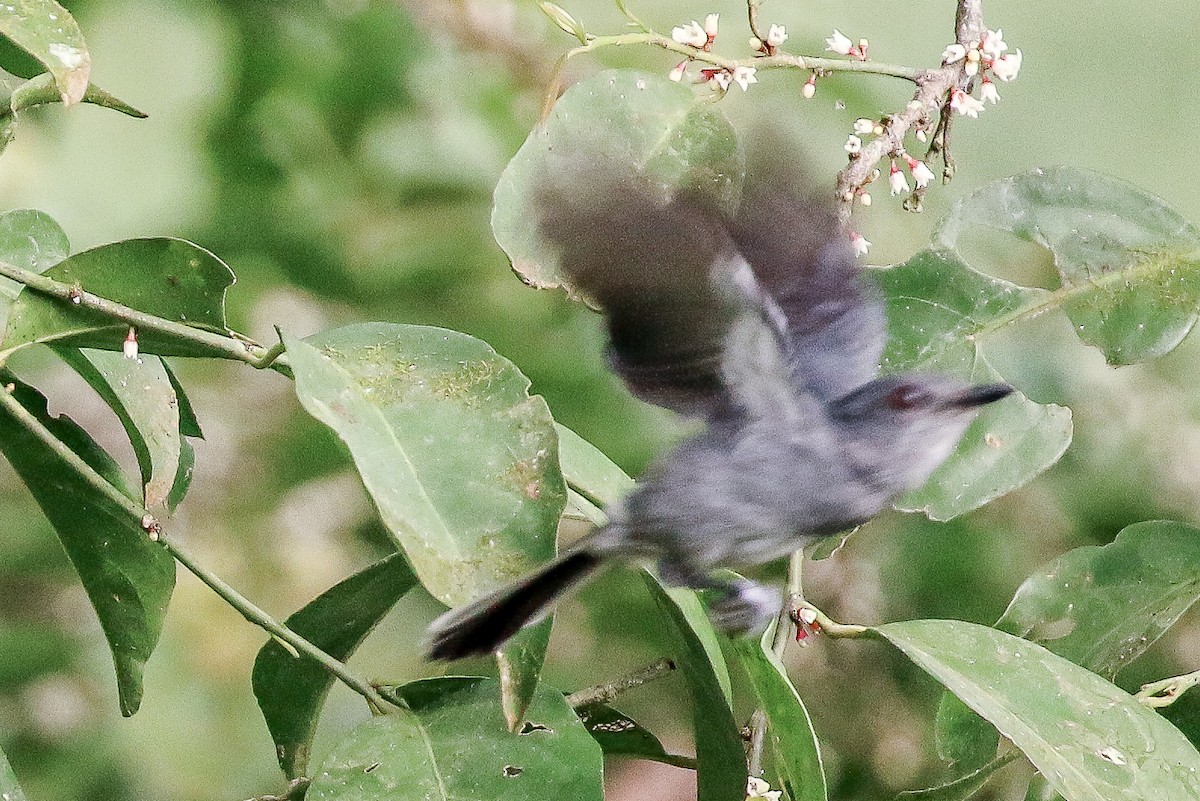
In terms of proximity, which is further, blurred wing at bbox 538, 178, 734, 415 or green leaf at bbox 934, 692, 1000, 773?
green leaf at bbox 934, 692, 1000, 773

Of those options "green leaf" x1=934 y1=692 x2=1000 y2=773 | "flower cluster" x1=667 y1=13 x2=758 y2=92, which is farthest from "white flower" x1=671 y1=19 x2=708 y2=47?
"green leaf" x1=934 y1=692 x2=1000 y2=773

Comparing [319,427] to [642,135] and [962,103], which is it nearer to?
[642,135]

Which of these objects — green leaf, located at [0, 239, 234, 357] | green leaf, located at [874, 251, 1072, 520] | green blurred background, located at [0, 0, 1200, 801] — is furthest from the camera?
green blurred background, located at [0, 0, 1200, 801]

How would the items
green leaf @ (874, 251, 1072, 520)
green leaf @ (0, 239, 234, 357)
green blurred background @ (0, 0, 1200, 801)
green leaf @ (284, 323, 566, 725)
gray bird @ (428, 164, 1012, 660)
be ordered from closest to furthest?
green leaf @ (284, 323, 566, 725) < green leaf @ (0, 239, 234, 357) < gray bird @ (428, 164, 1012, 660) < green leaf @ (874, 251, 1072, 520) < green blurred background @ (0, 0, 1200, 801)

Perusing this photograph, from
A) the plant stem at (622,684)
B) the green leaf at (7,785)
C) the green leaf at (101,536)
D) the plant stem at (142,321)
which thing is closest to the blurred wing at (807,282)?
the plant stem at (622,684)

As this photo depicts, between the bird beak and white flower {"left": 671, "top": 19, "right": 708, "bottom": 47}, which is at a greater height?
white flower {"left": 671, "top": 19, "right": 708, "bottom": 47}

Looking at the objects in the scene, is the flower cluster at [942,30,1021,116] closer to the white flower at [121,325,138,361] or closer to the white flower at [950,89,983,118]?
the white flower at [950,89,983,118]

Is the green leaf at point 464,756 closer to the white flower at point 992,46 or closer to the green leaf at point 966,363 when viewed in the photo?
the green leaf at point 966,363
